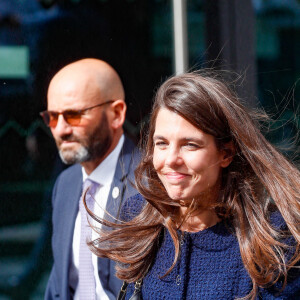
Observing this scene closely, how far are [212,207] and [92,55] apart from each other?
58.4 inches

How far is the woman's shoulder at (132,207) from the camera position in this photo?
9.01 ft

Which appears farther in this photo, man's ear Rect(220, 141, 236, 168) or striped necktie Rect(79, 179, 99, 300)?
striped necktie Rect(79, 179, 99, 300)

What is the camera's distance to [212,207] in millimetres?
2430

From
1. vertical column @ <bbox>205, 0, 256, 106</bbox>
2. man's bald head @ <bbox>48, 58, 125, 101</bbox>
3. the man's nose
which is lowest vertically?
the man's nose

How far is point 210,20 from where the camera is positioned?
3.61m

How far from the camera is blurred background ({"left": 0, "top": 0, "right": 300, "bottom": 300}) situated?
353 centimetres

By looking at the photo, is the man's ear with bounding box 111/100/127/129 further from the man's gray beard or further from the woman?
the woman

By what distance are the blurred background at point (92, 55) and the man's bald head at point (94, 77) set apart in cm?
9

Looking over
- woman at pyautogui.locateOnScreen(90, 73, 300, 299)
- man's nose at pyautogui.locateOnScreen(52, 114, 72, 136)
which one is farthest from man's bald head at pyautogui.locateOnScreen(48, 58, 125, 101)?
woman at pyautogui.locateOnScreen(90, 73, 300, 299)

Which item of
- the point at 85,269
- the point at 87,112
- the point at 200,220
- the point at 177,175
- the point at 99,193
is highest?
the point at 87,112

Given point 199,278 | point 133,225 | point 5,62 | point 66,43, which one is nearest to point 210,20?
point 66,43

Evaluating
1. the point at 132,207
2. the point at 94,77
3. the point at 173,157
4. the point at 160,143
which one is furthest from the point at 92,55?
the point at 173,157

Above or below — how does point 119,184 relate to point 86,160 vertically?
below

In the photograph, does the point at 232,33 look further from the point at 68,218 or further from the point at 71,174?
the point at 68,218
